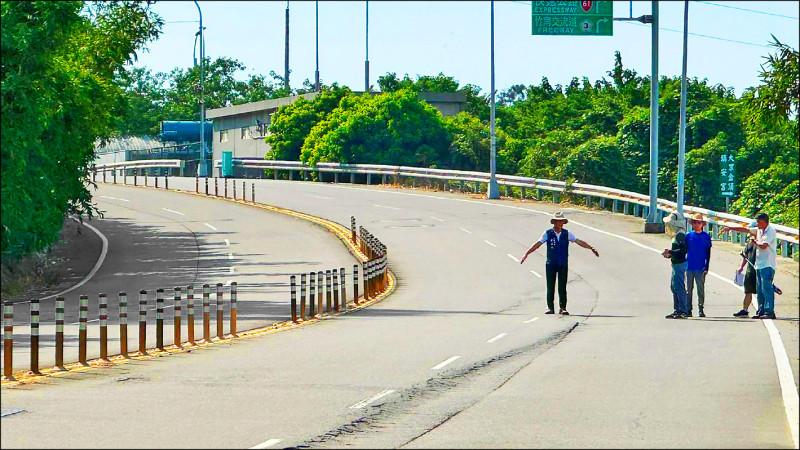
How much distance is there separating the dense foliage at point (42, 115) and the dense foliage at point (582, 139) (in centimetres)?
2255

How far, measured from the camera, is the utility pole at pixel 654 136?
140ft

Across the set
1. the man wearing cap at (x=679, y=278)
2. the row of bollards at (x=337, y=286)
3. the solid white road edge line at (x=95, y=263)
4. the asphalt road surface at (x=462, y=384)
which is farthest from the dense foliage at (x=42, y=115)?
the man wearing cap at (x=679, y=278)

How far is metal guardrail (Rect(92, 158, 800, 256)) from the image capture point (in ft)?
131

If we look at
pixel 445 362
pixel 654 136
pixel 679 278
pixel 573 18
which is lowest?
pixel 445 362

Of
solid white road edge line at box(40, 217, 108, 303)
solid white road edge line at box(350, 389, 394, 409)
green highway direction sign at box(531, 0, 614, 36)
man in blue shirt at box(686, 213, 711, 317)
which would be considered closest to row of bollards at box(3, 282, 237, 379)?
solid white road edge line at box(350, 389, 394, 409)

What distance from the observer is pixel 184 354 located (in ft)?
59.5

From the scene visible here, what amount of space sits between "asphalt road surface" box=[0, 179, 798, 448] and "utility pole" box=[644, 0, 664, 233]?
13.2m

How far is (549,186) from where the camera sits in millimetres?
57062

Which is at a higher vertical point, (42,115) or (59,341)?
(42,115)

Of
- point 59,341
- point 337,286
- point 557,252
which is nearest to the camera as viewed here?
point 59,341

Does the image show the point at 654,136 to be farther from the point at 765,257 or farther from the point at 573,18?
the point at 765,257

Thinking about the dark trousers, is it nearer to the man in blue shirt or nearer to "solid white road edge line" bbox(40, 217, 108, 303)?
the man in blue shirt

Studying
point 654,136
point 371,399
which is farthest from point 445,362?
point 654,136

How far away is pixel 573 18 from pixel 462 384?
30925 millimetres
